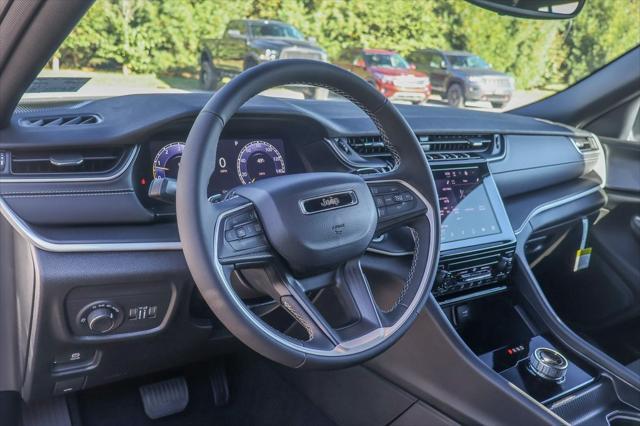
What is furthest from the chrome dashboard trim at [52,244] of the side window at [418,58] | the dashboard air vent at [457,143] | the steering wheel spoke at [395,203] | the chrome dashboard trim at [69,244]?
the side window at [418,58]

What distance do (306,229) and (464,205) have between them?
41.2 inches

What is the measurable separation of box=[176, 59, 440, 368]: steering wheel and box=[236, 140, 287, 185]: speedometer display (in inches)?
16.4

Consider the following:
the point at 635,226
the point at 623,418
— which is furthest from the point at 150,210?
the point at 635,226

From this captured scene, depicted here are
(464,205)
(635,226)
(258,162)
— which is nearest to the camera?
(258,162)

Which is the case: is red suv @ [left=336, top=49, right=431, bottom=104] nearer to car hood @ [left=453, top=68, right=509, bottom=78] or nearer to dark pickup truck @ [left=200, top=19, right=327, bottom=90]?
car hood @ [left=453, top=68, right=509, bottom=78]

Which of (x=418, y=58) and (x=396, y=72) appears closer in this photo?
(x=396, y=72)

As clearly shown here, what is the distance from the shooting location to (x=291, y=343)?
120cm

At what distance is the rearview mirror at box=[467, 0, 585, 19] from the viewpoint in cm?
192

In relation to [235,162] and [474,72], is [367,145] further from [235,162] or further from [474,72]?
[474,72]

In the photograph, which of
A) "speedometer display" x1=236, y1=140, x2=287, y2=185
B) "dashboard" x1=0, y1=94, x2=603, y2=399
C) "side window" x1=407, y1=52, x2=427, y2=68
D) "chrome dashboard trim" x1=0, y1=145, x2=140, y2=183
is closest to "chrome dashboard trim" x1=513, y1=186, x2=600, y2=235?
"dashboard" x1=0, y1=94, x2=603, y2=399

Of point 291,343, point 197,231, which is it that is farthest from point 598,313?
point 197,231

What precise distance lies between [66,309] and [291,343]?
723 mm

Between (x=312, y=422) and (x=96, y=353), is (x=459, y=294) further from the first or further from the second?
(x=96, y=353)

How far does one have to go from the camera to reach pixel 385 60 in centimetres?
830
